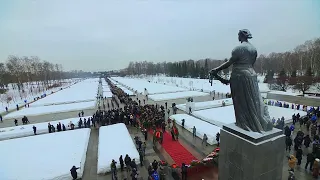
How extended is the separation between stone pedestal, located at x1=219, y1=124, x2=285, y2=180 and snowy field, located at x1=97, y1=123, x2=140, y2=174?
6648 millimetres

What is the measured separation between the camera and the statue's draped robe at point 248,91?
5.02m

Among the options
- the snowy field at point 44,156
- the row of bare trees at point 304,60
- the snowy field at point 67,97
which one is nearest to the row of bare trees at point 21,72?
the snowy field at point 67,97

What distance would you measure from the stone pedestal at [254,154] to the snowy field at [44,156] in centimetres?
795

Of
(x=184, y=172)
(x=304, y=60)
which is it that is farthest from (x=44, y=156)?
(x=304, y=60)

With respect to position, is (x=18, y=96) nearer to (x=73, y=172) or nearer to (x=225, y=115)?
(x=73, y=172)

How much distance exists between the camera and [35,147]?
1259 cm

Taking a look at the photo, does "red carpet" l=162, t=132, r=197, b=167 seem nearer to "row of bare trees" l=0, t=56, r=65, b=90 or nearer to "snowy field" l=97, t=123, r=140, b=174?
"snowy field" l=97, t=123, r=140, b=174

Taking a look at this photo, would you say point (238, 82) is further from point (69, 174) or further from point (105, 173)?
point (69, 174)

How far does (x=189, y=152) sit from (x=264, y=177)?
6974mm

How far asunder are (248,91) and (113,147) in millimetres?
9725

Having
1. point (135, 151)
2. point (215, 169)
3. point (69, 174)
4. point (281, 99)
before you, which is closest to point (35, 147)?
point (69, 174)

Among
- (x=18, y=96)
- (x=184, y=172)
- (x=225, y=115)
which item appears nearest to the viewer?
(x=184, y=172)

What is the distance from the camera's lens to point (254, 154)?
4.57 metres

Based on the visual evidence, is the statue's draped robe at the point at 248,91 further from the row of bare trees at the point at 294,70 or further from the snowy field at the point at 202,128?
the row of bare trees at the point at 294,70
